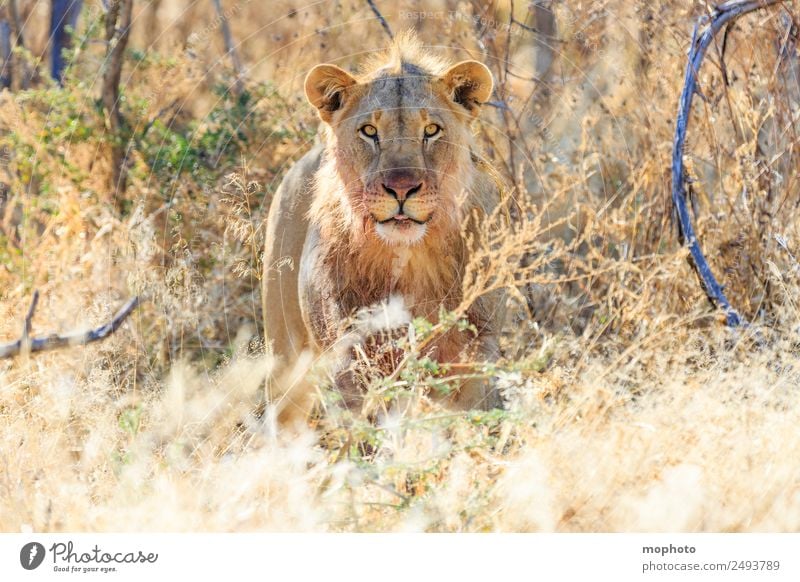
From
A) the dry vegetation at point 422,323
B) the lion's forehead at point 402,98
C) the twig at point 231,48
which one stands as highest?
the twig at point 231,48

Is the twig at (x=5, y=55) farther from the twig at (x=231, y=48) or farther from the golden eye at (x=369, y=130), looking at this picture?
the golden eye at (x=369, y=130)

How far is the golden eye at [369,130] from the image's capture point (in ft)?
19.1

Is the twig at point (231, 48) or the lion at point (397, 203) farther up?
the twig at point (231, 48)

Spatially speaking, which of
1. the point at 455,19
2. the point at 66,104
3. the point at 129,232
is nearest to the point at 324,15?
→ the point at 455,19

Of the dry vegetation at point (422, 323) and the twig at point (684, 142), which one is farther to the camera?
the twig at point (684, 142)

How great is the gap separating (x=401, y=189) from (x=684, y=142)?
181cm

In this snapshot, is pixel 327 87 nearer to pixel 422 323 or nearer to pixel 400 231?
pixel 400 231

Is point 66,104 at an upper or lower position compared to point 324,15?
lower

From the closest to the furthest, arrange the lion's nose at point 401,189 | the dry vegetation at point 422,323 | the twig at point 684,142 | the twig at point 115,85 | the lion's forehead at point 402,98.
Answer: the dry vegetation at point 422,323, the lion's nose at point 401,189, the lion's forehead at point 402,98, the twig at point 684,142, the twig at point 115,85

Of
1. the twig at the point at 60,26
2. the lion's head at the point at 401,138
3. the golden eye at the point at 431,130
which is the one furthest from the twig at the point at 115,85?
the golden eye at the point at 431,130

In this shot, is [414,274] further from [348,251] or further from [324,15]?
[324,15]

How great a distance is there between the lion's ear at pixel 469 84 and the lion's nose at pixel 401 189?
0.73m

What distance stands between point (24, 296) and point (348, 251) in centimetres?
218

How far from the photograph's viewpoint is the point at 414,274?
6.12 meters
